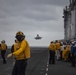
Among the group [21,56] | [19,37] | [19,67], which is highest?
[19,37]

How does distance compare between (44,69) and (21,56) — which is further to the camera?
→ (44,69)

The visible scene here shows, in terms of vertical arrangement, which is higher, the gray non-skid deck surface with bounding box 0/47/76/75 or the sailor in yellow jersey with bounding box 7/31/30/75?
the sailor in yellow jersey with bounding box 7/31/30/75

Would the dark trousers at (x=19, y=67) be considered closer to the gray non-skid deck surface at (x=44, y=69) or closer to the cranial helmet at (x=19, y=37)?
the cranial helmet at (x=19, y=37)

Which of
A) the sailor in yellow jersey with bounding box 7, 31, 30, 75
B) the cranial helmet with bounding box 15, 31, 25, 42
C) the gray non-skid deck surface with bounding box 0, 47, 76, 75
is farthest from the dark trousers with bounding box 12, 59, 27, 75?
the gray non-skid deck surface with bounding box 0, 47, 76, 75

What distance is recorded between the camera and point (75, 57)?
95.4 ft

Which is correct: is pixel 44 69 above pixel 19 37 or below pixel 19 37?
below

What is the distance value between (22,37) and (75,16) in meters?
56.9

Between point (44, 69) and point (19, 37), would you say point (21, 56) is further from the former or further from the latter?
point (44, 69)

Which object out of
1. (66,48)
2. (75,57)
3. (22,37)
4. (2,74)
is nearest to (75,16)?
(66,48)

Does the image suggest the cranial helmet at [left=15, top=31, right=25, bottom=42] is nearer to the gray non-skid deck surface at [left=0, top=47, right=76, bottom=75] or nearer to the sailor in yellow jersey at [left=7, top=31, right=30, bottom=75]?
the sailor in yellow jersey at [left=7, top=31, right=30, bottom=75]

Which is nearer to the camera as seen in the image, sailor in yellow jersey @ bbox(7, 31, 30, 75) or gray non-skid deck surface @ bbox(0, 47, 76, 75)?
sailor in yellow jersey @ bbox(7, 31, 30, 75)

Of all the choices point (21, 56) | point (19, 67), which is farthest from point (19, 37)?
point (19, 67)

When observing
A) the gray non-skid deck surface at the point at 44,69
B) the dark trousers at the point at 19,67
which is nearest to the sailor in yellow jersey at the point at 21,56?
the dark trousers at the point at 19,67

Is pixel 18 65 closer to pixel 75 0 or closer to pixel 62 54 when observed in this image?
pixel 62 54
